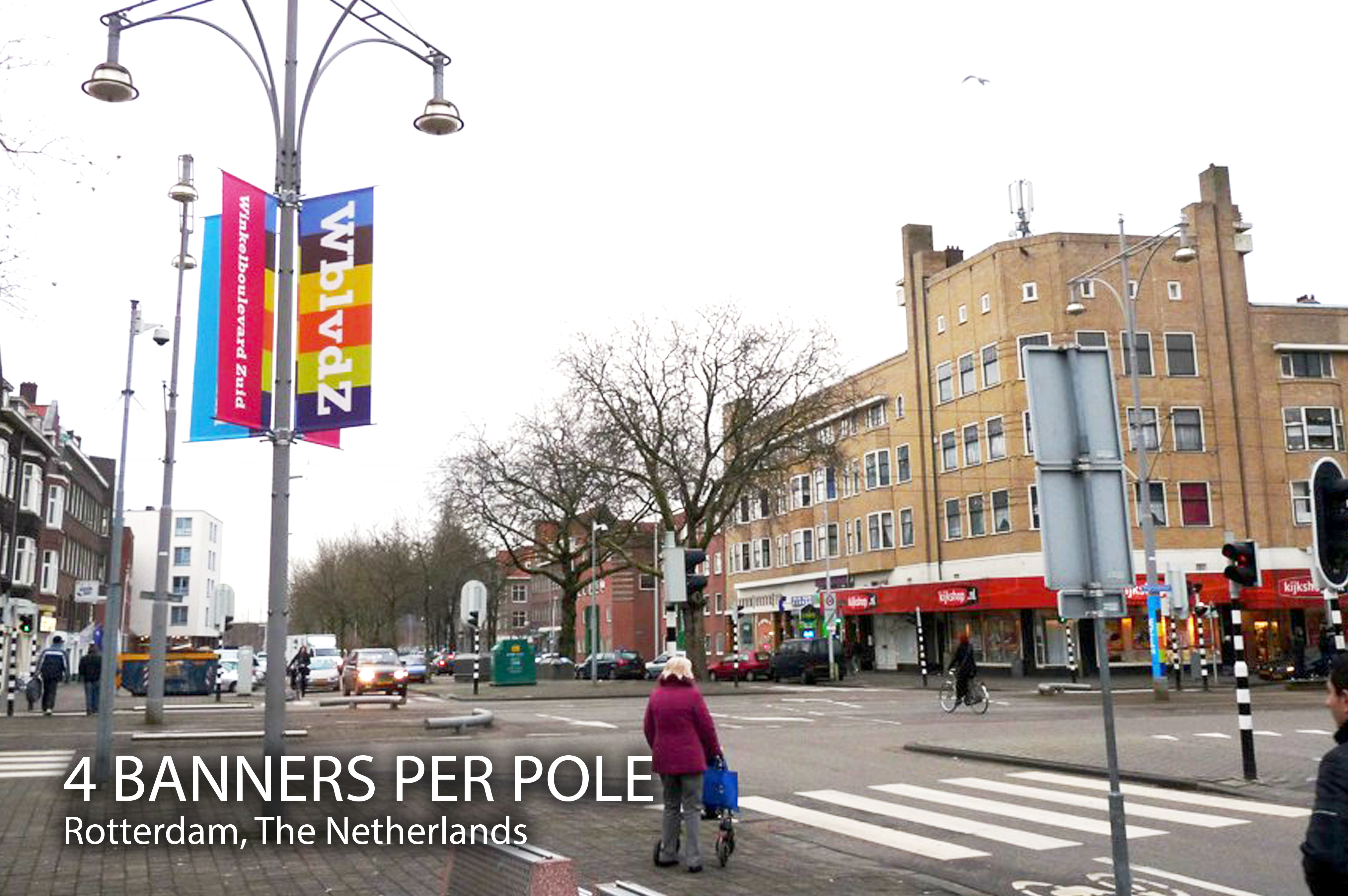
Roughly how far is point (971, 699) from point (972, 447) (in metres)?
24.2

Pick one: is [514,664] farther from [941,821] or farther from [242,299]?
[242,299]

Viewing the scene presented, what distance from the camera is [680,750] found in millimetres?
8844

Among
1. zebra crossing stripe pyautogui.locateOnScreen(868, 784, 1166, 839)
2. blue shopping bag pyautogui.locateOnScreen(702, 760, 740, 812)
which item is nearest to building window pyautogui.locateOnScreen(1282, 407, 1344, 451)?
zebra crossing stripe pyautogui.locateOnScreen(868, 784, 1166, 839)

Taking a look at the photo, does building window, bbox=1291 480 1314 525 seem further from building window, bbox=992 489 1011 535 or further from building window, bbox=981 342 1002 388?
building window, bbox=981 342 1002 388

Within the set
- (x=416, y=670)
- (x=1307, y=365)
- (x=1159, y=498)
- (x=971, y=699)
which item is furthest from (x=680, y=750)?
(x=416, y=670)

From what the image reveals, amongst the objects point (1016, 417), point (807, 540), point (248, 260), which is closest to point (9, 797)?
point (248, 260)

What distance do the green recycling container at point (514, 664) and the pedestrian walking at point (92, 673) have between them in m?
17.1

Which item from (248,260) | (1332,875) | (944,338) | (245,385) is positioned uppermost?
(944,338)

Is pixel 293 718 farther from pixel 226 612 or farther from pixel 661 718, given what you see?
pixel 661 718

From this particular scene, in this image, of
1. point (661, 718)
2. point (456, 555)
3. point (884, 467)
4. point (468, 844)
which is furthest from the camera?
point (456, 555)

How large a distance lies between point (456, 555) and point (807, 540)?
19.0m

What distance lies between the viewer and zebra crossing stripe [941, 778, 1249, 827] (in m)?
11.3

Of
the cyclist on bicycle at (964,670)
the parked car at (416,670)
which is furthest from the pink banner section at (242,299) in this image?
the parked car at (416,670)

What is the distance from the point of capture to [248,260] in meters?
10.9
